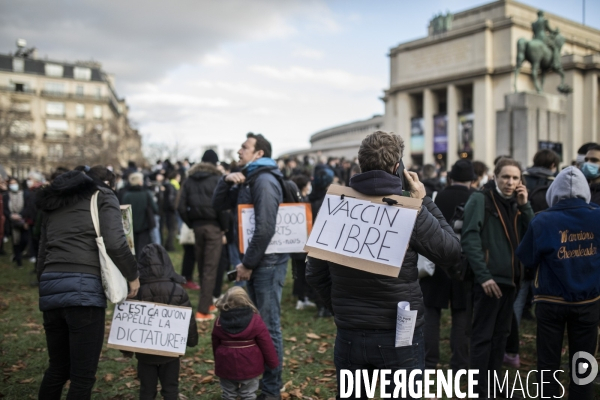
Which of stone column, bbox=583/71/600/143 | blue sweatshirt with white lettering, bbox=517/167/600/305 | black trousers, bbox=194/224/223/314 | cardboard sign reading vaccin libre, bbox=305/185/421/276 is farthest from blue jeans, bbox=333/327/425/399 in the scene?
stone column, bbox=583/71/600/143

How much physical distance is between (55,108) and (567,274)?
97484mm

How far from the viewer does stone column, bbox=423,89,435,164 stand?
56.4 meters

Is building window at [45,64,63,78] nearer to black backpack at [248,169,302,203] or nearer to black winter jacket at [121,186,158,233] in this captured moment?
black winter jacket at [121,186,158,233]

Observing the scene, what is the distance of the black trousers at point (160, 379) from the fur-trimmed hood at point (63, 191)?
1567 millimetres

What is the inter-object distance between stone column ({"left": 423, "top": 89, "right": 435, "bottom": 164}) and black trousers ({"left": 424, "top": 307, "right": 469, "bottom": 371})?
52.6 m

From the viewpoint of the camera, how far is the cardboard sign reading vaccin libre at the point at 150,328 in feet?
14.2

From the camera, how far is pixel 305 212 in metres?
5.15

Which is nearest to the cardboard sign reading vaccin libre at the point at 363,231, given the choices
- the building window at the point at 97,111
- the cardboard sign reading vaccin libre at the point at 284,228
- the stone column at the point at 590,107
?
the cardboard sign reading vaccin libre at the point at 284,228

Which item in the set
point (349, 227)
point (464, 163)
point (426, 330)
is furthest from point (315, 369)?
point (349, 227)

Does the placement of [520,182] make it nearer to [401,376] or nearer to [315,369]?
[401,376]

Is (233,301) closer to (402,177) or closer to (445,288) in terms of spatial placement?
(402,177)

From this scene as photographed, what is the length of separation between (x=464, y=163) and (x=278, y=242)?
2311mm

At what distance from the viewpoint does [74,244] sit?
12.8 feet

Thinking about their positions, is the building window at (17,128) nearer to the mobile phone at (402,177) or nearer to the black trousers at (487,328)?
the black trousers at (487,328)
